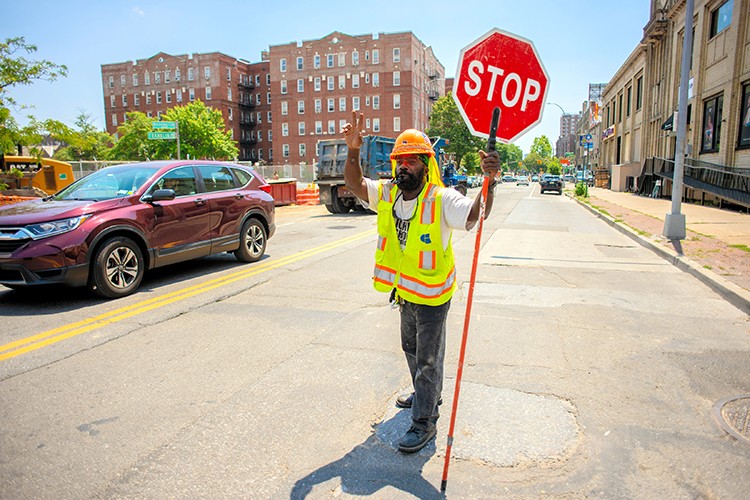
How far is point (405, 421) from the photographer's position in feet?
11.3

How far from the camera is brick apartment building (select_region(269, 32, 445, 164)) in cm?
6869

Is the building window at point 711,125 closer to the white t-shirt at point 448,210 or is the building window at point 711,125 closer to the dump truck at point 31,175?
the white t-shirt at point 448,210

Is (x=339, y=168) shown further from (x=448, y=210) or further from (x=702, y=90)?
(x=702, y=90)

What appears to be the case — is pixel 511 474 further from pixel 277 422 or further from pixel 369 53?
pixel 369 53

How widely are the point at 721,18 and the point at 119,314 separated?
87.9ft

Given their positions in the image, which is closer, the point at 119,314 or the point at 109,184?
the point at 119,314

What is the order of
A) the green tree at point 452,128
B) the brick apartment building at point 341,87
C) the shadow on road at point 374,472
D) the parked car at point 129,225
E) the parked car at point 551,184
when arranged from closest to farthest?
the shadow on road at point 374,472, the parked car at point 129,225, the parked car at point 551,184, the brick apartment building at point 341,87, the green tree at point 452,128

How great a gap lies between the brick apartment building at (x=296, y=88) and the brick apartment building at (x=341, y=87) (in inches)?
5.3

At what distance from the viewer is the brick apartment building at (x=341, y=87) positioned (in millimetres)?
68688

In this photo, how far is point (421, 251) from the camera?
10.2ft

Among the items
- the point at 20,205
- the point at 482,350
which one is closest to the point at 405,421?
the point at 482,350

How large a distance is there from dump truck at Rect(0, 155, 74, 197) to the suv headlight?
499 inches

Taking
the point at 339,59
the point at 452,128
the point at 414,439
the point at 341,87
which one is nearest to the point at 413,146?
the point at 414,439

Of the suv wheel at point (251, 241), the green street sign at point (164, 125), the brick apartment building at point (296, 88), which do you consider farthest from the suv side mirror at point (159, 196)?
the brick apartment building at point (296, 88)
